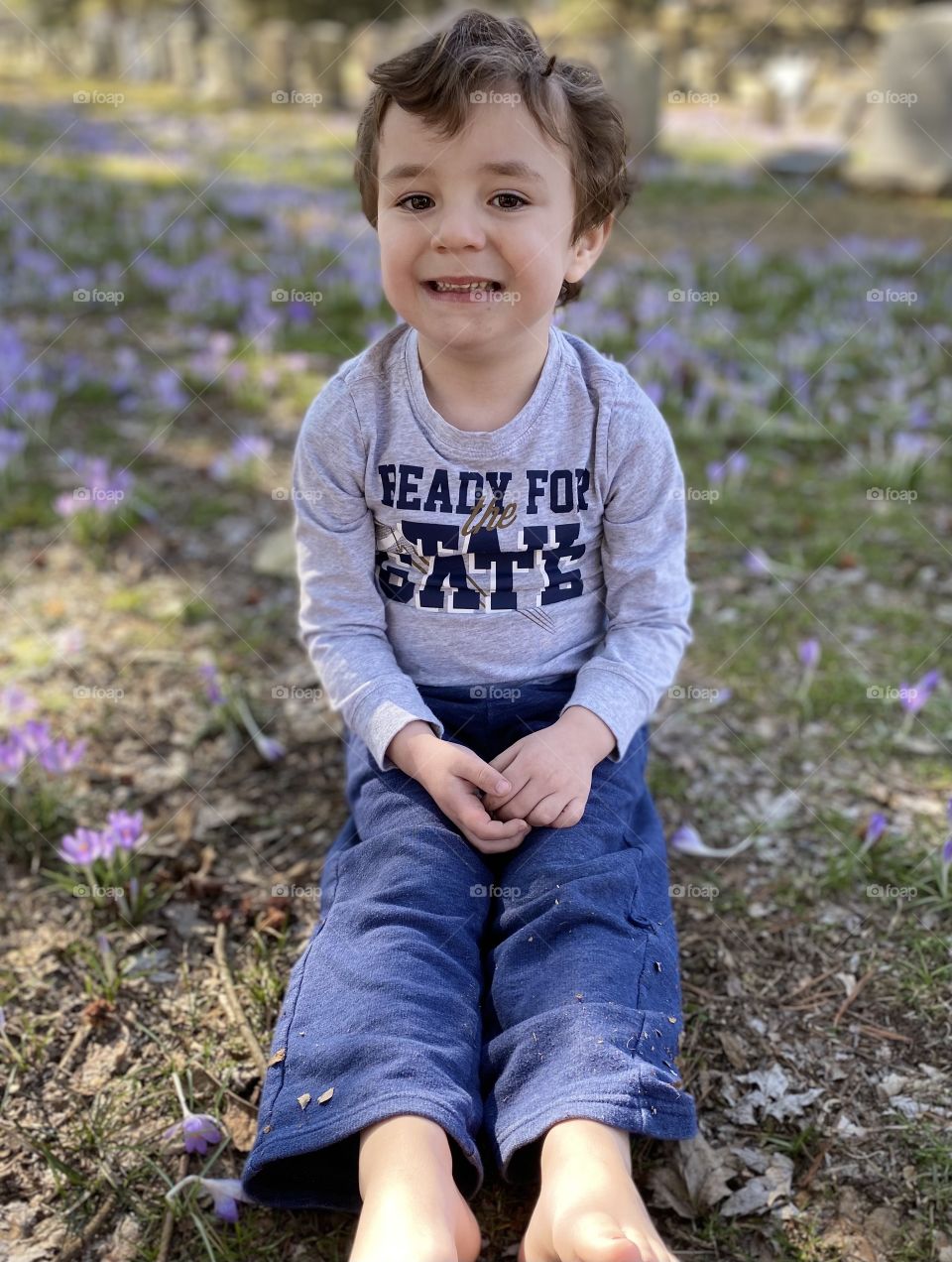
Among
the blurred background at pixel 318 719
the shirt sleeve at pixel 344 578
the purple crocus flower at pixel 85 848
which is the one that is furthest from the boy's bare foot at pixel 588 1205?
the purple crocus flower at pixel 85 848

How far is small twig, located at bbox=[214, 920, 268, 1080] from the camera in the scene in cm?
192

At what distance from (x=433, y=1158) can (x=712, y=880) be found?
3.37ft

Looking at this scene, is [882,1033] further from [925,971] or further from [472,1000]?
[472,1000]

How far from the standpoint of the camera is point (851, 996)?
2029 mm

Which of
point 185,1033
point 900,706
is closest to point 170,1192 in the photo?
point 185,1033

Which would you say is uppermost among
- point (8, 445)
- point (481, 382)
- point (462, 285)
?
point (462, 285)

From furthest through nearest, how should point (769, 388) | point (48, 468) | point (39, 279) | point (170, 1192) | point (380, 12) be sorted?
point (380, 12)
point (39, 279)
point (769, 388)
point (48, 468)
point (170, 1192)

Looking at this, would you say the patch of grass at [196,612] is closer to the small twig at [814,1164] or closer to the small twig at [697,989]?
the small twig at [697,989]

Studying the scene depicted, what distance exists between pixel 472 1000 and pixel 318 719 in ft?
3.97

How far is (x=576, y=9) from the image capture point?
66.8ft

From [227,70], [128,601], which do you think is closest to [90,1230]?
[128,601]

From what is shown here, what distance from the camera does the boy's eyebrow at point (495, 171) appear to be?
68.2 inches

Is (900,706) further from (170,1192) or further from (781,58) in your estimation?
(781,58)

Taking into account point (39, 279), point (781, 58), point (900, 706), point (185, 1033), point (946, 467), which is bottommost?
point (185, 1033)
